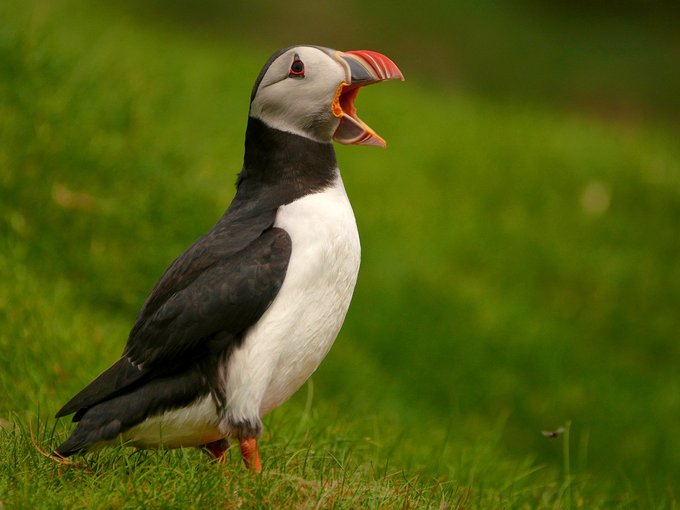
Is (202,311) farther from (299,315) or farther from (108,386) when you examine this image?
(108,386)

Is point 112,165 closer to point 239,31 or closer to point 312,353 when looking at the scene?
point 312,353

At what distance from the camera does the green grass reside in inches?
167

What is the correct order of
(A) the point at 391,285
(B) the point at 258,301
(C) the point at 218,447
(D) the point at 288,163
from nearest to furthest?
(B) the point at 258,301
(D) the point at 288,163
(C) the point at 218,447
(A) the point at 391,285

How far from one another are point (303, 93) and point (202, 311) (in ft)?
2.88

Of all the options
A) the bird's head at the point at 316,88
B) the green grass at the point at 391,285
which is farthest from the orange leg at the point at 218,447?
the bird's head at the point at 316,88

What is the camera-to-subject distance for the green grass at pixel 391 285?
4.25 meters

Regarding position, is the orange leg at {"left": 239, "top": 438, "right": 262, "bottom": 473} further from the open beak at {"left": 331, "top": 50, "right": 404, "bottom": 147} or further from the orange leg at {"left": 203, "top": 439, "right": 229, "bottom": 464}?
the open beak at {"left": 331, "top": 50, "right": 404, "bottom": 147}

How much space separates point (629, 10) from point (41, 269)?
14.9 meters

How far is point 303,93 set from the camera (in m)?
3.95

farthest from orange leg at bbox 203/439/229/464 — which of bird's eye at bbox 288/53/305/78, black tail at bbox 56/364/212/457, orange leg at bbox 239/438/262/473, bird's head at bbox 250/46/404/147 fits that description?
bird's eye at bbox 288/53/305/78

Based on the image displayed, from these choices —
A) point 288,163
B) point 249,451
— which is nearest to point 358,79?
point 288,163

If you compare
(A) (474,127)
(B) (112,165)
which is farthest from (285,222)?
(A) (474,127)

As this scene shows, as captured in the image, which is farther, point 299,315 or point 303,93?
point 303,93

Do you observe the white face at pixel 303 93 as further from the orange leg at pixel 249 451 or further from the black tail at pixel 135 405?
the orange leg at pixel 249 451
